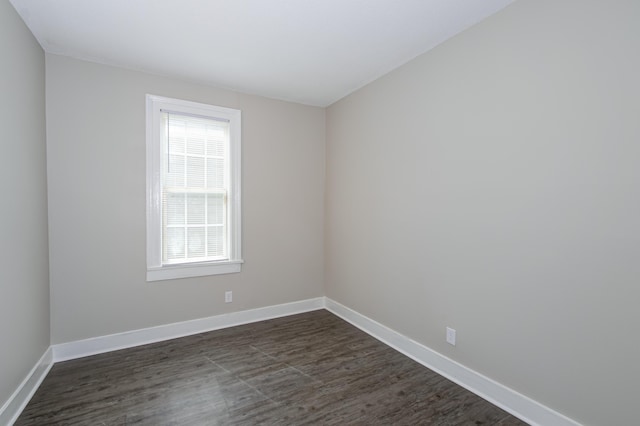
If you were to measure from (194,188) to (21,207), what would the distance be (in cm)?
136

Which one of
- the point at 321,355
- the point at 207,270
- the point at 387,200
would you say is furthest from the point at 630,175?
the point at 207,270

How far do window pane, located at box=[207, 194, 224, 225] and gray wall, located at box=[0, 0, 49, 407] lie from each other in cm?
135

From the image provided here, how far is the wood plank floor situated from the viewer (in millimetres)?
1901

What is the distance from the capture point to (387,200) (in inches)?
116

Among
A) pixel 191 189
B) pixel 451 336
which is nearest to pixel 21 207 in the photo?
pixel 191 189

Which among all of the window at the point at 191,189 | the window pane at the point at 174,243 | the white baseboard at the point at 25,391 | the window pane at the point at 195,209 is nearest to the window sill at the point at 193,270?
the window at the point at 191,189

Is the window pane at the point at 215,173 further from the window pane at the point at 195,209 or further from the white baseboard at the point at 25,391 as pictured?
the white baseboard at the point at 25,391

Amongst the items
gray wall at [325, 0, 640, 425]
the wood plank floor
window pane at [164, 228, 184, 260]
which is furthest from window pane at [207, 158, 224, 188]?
gray wall at [325, 0, 640, 425]

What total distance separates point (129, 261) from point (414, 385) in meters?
2.77

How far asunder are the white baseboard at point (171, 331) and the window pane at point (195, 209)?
107 cm

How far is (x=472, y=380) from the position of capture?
2162mm

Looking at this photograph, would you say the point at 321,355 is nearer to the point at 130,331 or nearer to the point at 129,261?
the point at 130,331

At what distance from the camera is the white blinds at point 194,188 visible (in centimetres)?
Result: 304

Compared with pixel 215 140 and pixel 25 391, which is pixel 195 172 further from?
pixel 25 391
